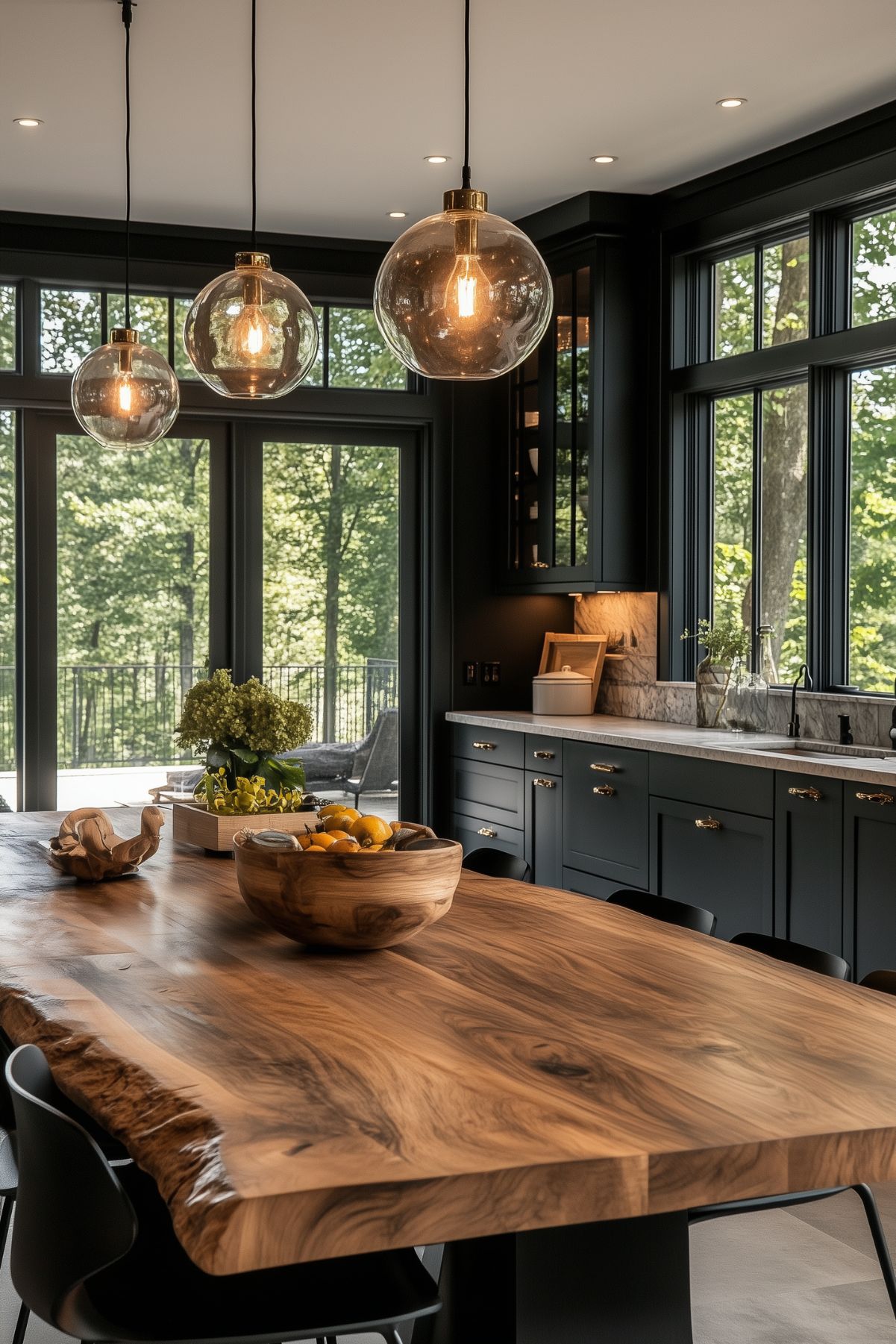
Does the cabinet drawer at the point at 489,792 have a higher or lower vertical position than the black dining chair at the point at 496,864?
lower

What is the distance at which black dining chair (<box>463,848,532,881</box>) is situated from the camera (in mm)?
3430

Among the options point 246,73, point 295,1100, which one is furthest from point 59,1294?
point 246,73

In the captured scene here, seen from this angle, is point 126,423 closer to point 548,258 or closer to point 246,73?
point 246,73

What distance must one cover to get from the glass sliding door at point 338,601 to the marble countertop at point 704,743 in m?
0.42

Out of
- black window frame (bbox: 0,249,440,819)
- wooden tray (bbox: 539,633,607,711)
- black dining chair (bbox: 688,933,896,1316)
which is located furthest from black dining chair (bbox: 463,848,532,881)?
black window frame (bbox: 0,249,440,819)

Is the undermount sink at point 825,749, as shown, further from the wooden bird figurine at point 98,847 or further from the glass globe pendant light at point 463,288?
the glass globe pendant light at point 463,288

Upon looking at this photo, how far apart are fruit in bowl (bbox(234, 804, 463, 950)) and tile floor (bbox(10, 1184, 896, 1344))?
0.96 metres

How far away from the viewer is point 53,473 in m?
5.86

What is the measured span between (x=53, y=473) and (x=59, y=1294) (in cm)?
464

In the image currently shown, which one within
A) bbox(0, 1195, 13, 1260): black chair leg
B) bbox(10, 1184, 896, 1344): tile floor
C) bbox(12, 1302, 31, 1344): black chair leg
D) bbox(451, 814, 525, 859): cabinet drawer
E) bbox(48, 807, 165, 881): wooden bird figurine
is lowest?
bbox(10, 1184, 896, 1344): tile floor

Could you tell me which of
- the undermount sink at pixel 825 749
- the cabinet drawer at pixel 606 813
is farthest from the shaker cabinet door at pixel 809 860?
the cabinet drawer at pixel 606 813

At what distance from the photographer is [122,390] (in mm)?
3412

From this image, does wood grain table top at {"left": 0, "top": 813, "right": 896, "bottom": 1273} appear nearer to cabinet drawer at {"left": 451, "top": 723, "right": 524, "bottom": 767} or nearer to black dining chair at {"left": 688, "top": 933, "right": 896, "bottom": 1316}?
black dining chair at {"left": 688, "top": 933, "right": 896, "bottom": 1316}

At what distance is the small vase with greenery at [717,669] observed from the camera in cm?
519
